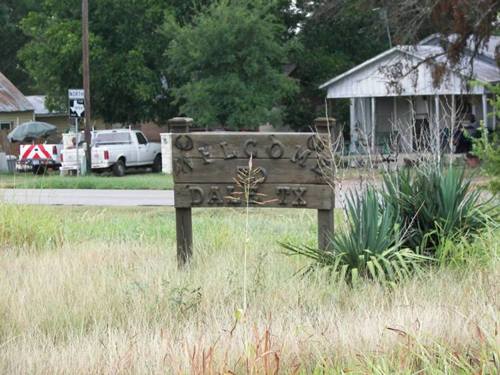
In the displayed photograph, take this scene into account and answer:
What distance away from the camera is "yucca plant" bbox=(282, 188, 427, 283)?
272 inches

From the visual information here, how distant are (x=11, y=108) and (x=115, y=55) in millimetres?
11768

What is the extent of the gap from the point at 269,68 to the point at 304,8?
25.3 feet

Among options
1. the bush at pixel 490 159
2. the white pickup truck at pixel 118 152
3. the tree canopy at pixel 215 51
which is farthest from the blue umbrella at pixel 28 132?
the bush at pixel 490 159

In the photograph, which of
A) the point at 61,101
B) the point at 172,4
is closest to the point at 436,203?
the point at 172,4

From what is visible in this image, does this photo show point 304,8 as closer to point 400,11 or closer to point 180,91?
point 180,91

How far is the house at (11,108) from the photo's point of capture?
4562cm

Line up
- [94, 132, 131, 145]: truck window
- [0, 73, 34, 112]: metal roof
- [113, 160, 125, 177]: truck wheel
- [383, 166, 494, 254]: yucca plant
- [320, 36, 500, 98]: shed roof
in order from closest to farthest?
[383, 166, 494, 254]: yucca plant
[320, 36, 500, 98]: shed roof
[113, 160, 125, 177]: truck wheel
[94, 132, 131, 145]: truck window
[0, 73, 34, 112]: metal roof

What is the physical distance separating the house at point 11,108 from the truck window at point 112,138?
14.8 m

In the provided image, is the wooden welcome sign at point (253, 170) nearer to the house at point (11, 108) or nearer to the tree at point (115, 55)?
the tree at point (115, 55)

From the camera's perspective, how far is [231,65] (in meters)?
31.1

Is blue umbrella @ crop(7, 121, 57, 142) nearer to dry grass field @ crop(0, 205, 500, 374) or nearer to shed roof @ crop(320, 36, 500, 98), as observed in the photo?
shed roof @ crop(320, 36, 500, 98)

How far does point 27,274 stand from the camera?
25.1ft

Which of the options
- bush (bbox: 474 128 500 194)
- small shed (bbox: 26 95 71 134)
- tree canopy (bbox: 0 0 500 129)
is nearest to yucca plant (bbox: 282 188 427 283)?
bush (bbox: 474 128 500 194)

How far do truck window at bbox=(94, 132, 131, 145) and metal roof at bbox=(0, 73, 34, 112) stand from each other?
49.0 ft
